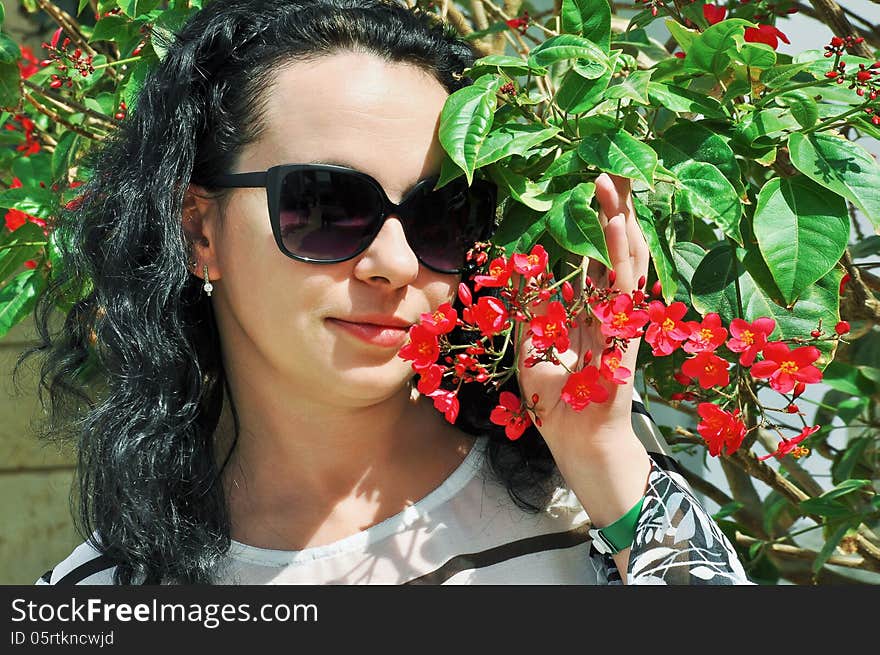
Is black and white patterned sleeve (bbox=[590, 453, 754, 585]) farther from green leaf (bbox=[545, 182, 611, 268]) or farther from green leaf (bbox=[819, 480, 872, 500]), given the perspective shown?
green leaf (bbox=[819, 480, 872, 500])

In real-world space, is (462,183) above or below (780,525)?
above

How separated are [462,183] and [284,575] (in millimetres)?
556

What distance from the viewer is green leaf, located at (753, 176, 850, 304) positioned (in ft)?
3.45

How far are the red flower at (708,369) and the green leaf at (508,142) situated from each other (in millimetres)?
282

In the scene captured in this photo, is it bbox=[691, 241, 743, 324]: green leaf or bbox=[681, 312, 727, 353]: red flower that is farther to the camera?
bbox=[691, 241, 743, 324]: green leaf

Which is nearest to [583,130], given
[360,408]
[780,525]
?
[360,408]

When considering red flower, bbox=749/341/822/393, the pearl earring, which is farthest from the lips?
red flower, bbox=749/341/822/393

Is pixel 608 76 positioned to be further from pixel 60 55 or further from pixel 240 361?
pixel 60 55

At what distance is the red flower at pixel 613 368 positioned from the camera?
3.51 feet

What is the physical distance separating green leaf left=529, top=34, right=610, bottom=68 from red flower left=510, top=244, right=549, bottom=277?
206 millimetres

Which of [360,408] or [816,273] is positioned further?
[360,408]

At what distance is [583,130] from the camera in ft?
3.62

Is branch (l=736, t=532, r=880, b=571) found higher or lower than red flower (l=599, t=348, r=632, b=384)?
lower

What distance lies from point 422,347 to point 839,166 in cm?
48
